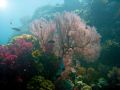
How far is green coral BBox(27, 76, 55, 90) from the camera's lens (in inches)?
292

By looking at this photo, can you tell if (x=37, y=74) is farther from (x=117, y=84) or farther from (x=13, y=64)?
(x=117, y=84)

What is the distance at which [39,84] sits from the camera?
24.7ft

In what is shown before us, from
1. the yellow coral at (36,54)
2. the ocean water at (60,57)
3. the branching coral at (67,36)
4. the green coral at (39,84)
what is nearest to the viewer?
the green coral at (39,84)

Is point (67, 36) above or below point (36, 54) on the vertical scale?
above

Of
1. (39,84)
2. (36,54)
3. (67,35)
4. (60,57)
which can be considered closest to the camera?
(39,84)

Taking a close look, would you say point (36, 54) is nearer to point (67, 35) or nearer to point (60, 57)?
point (60, 57)

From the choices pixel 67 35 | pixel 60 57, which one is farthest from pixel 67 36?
pixel 60 57

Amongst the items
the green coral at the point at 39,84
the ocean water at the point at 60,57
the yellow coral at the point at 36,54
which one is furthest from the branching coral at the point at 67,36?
the green coral at the point at 39,84

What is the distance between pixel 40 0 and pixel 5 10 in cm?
896

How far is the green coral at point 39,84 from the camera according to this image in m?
7.43

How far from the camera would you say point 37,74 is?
823cm

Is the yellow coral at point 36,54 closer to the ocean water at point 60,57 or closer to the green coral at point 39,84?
the ocean water at point 60,57

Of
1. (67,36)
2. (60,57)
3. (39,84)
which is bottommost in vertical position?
(39,84)

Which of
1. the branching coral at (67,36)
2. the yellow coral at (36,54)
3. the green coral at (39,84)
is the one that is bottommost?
the green coral at (39,84)
